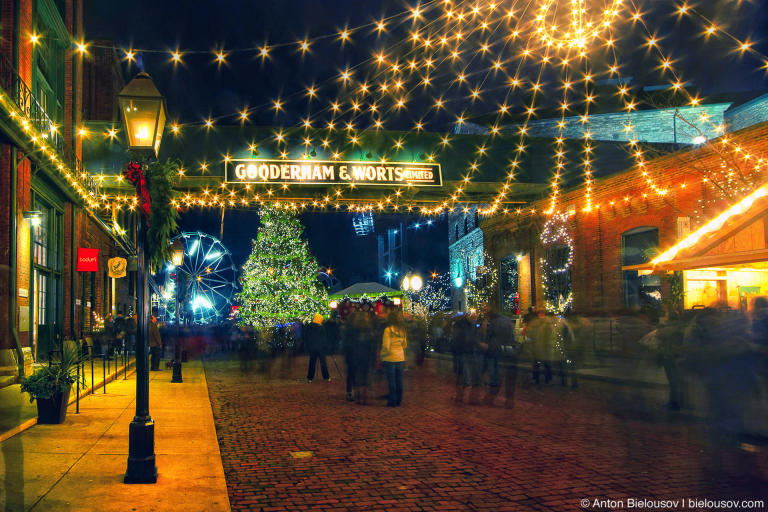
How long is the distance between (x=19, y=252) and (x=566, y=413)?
11.6 meters

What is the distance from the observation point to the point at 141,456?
5680mm

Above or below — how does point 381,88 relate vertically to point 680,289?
above

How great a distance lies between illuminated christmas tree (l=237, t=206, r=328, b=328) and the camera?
→ 124 ft

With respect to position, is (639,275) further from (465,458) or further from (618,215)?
(465,458)

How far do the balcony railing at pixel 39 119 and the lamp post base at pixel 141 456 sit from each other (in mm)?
9022

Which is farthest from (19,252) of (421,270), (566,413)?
(421,270)

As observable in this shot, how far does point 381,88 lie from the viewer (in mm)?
13281

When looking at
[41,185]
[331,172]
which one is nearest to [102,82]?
[41,185]

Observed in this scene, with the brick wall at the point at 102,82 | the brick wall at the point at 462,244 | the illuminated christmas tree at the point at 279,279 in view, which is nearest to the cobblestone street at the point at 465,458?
the brick wall at the point at 102,82

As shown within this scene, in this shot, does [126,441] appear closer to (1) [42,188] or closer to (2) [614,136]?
(1) [42,188]

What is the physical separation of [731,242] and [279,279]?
29826mm

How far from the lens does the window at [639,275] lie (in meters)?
18.4

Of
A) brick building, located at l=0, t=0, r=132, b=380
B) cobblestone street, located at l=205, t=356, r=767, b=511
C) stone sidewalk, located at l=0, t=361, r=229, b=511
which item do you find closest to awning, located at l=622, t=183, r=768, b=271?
cobblestone street, located at l=205, t=356, r=767, b=511

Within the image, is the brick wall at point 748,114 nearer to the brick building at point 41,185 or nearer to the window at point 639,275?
the window at point 639,275
